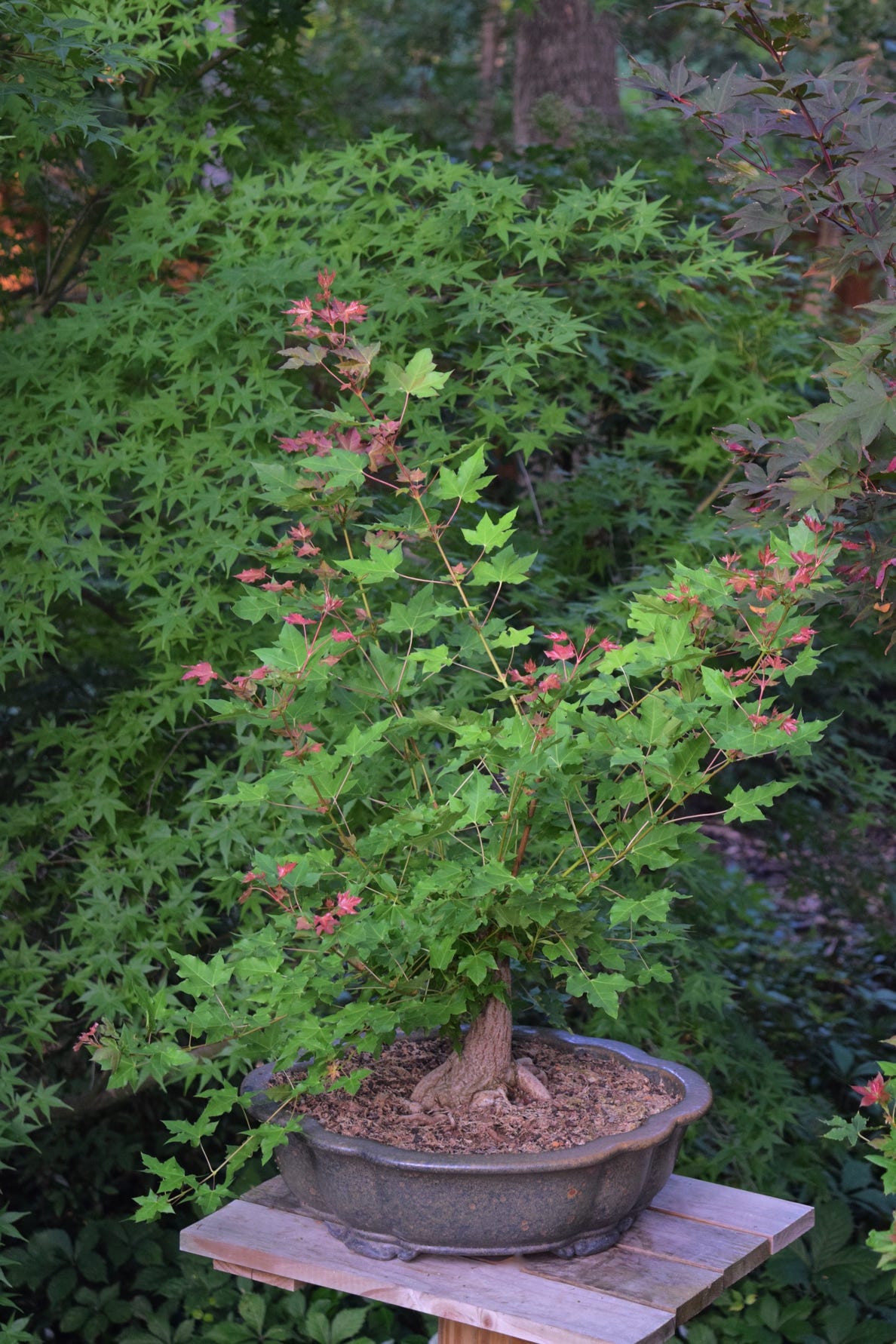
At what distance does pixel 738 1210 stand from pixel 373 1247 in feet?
1.43

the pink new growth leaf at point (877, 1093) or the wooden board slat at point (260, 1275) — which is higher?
the pink new growth leaf at point (877, 1093)

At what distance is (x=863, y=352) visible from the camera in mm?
1611

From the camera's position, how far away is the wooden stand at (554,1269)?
1.39 metres

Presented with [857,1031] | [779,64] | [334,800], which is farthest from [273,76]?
[857,1031]

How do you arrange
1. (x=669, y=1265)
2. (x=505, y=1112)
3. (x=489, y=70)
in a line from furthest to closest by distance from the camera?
(x=489, y=70) → (x=505, y=1112) → (x=669, y=1265)

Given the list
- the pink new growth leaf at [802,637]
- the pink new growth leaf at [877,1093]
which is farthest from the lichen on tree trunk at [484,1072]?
the pink new growth leaf at [802,637]

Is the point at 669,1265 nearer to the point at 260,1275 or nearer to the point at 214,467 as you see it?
the point at 260,1275

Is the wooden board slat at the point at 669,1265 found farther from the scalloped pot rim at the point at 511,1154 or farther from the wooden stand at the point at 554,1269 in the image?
the scalloped pot rim at the point at 511,1154

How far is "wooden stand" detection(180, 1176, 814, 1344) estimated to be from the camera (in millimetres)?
1391

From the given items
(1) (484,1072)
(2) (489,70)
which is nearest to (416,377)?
(1) (484,1072)

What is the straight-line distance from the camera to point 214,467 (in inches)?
96.6

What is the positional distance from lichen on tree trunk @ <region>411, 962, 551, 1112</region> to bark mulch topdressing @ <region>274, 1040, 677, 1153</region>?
23 millimetres

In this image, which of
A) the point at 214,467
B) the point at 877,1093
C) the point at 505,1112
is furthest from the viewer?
the point at 214,467

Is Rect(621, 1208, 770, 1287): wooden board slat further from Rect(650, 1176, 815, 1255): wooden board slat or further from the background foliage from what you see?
the background foliage
